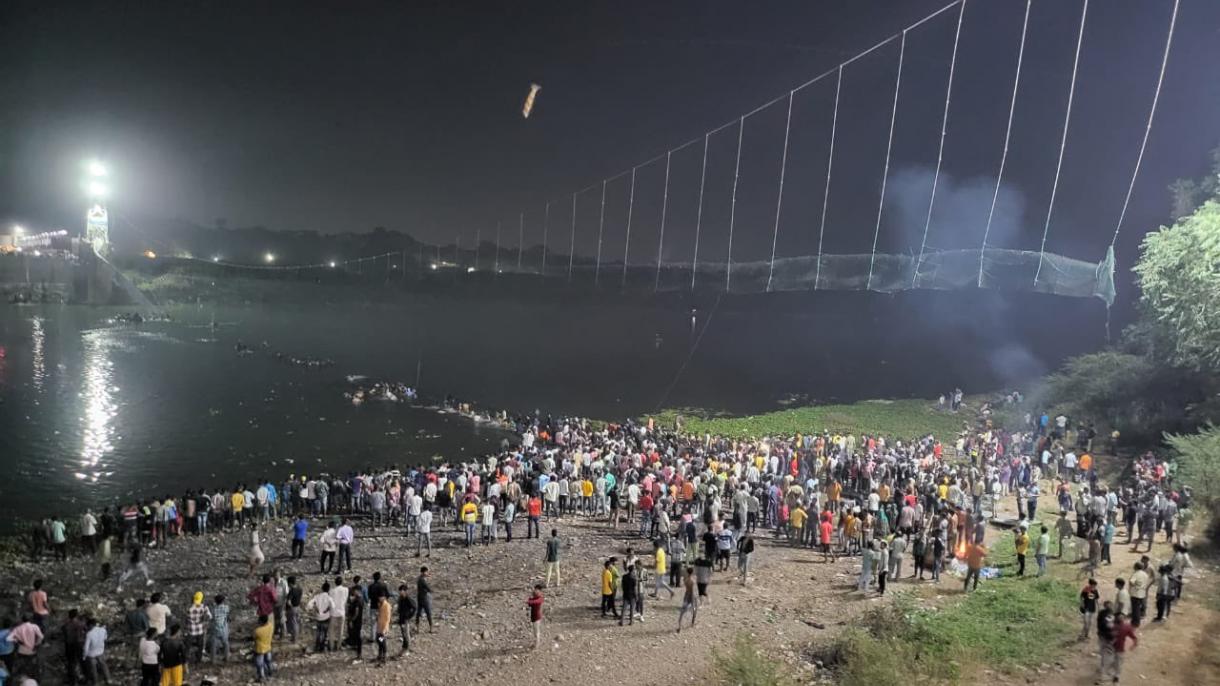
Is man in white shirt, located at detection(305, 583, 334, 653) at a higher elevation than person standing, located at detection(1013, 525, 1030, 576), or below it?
below

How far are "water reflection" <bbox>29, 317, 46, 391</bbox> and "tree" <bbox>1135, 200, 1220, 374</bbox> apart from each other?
5623cm

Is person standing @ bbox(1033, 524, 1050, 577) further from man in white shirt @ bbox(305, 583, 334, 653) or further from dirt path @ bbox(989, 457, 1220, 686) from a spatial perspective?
man in white shirt @ bbox(305, 583, 334, 653)

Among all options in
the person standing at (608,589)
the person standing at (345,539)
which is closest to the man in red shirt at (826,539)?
the person standing at (608,589)

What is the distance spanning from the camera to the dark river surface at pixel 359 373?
3150cm

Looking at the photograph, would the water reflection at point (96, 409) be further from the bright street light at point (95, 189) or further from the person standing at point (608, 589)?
the bright street light at point (95, 189)

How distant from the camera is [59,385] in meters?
43.5

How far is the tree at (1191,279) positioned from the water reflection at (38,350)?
184 feet

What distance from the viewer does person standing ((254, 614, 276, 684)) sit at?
443 inches

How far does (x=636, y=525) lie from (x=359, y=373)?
1701 inches

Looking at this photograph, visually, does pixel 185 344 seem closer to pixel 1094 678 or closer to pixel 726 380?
pixel 726 380

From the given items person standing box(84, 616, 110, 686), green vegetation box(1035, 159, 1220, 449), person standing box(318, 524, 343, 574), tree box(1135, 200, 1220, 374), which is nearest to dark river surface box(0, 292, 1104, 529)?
person standing box(318, 524, 343, 574)

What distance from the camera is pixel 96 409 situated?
38812mm

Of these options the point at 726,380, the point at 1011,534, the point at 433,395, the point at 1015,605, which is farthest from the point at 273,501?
the point at 726,380

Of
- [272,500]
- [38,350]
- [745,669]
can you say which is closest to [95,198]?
[38,350]
